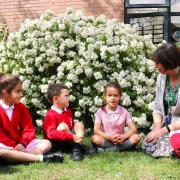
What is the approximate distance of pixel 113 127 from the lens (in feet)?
19.2

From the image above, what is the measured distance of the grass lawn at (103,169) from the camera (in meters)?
4.72

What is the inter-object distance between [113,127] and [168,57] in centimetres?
119

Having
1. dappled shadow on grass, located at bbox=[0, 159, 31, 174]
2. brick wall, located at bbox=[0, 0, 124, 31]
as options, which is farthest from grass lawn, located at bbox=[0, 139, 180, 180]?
brick wall, located at bbox=[0, 0, 124, 31]

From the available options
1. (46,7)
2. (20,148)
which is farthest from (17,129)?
(46,7)

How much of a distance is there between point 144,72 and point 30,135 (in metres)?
2.48

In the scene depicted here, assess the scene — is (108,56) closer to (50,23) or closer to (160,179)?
(50,23)

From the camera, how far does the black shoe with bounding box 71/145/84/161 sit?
5.39m

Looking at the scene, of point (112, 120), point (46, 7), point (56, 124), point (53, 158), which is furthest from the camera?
point (46, 7)

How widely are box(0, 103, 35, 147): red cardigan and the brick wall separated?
4995mm

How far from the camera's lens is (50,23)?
7301mm

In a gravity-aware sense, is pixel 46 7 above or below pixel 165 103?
above

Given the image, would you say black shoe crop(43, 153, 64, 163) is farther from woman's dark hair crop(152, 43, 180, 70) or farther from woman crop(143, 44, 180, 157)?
woman's dark hair crop(152, 43, 180, 70)

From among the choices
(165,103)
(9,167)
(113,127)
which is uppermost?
(165,103)

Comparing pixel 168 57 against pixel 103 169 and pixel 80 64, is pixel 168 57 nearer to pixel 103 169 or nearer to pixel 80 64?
pixel 103 169
